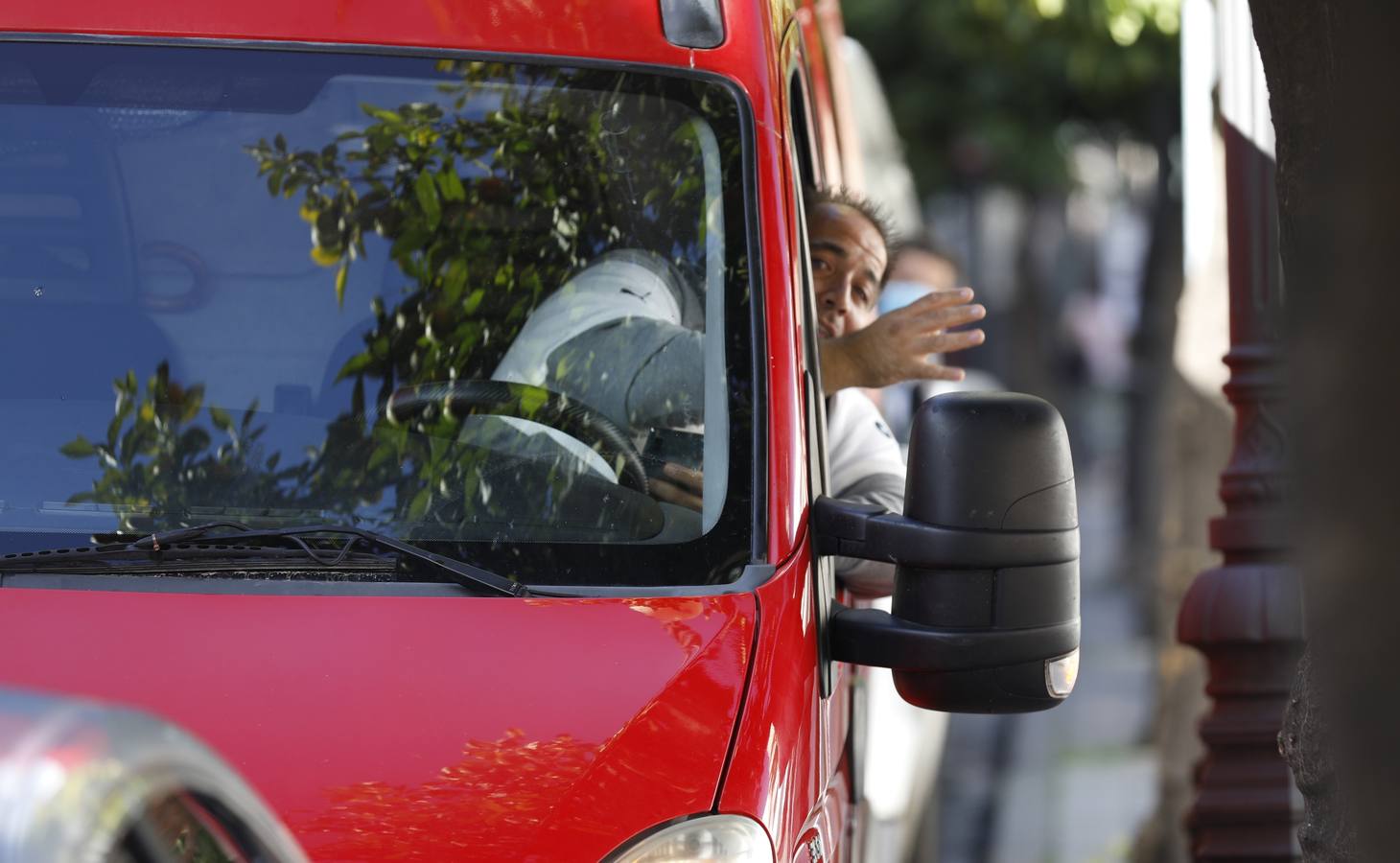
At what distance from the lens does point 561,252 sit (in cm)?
308

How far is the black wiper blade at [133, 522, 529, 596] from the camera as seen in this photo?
8.55ft

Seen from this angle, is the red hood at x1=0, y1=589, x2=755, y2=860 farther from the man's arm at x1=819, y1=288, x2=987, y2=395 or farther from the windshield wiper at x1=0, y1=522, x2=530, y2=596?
the man's arm at x1=819, y1=288, x2=987, y2=395

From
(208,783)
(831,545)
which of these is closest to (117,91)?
(831,545)

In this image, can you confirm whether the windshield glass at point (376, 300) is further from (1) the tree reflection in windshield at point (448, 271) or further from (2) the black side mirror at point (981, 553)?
(2) the black side mirror at point (981, 553)

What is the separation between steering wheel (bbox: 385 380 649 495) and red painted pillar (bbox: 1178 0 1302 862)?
2.55 metres

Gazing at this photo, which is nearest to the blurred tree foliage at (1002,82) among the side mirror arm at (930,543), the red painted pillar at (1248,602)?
the red painted pillar at (1248,602)

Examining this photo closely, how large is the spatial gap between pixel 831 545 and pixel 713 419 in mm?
272

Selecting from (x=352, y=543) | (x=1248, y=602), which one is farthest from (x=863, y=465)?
(x=1248, y=602)

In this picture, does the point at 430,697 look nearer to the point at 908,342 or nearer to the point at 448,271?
the point at 448,271

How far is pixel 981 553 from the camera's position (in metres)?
2.65

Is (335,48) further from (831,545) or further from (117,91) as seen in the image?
(831,545)

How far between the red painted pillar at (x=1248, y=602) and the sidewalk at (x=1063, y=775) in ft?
5.29

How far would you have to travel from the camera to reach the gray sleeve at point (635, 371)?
292 centimetres

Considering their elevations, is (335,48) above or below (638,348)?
above
